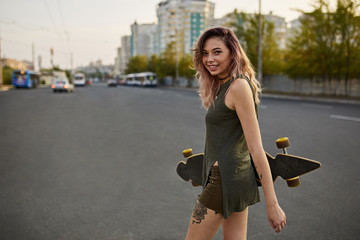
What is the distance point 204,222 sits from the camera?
1693 mm

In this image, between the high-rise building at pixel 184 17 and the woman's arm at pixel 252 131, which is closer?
the woman's arm at pixel 252 131

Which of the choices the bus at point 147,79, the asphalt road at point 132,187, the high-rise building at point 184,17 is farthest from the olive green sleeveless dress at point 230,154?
the high-rise building at point 184,17

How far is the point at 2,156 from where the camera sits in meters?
6.35

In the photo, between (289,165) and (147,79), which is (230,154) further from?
(147,79)

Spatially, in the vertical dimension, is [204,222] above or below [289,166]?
below

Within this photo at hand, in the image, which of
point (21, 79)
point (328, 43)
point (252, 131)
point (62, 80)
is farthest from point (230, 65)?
point (21, 79)

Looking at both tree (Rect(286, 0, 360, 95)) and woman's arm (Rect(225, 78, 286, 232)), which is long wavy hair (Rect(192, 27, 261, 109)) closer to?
woman's arm (Rect(225, 78, 286, 232))

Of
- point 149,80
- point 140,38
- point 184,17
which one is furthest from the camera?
point 140,38

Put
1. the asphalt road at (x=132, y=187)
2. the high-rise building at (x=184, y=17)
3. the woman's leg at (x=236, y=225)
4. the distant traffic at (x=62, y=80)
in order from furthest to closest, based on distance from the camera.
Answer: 1. the high-rise building at (x=184, y=17)
2. the distant traffic at (x=62, y=80)
3. the asphalt road at (x=132, y=187)
4. the woman's leg at (x=236, y=225)

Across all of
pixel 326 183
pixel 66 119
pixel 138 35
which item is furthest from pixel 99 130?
pixel 138 35

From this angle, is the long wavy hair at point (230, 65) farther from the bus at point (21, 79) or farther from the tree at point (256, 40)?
the bus at point (21, 79)

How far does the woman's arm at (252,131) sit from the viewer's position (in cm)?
151

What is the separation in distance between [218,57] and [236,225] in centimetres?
95

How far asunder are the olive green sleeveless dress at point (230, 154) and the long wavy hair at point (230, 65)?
11 cm
